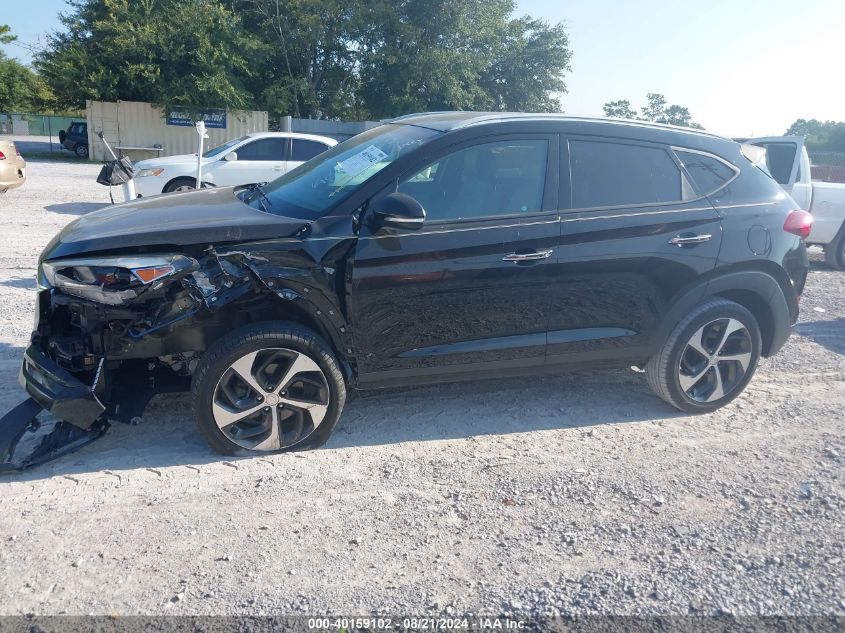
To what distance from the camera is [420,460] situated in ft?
13.0

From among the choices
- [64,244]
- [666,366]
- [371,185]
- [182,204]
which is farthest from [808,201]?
[64,244]

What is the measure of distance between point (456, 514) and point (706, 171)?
2904 mm

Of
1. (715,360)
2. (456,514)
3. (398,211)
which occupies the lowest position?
(456,514)

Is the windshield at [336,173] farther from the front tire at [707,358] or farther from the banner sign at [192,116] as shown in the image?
the banner sign at [192,116]

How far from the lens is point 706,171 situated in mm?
4629

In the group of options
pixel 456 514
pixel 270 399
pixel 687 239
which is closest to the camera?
pixel 456 514

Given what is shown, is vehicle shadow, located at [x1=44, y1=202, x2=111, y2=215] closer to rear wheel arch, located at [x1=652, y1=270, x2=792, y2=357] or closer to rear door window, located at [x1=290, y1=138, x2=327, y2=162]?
rear door window, located at [x1=290, y1=138, x2=327, y2=162]

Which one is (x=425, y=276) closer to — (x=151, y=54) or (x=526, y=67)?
(x=151, y=54)

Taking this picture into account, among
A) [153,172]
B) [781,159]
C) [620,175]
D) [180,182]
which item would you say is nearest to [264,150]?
[180,182]

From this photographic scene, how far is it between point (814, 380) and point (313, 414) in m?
4.09

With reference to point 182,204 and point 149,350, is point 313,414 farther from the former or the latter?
point 182,204

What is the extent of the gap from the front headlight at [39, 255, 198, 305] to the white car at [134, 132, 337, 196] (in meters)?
9.12

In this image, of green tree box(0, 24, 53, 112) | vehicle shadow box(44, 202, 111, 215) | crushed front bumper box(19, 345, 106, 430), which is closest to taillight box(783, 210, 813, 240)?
crushed front bumper box(19, 345, 106, 430)

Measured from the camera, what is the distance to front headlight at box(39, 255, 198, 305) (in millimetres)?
3588
